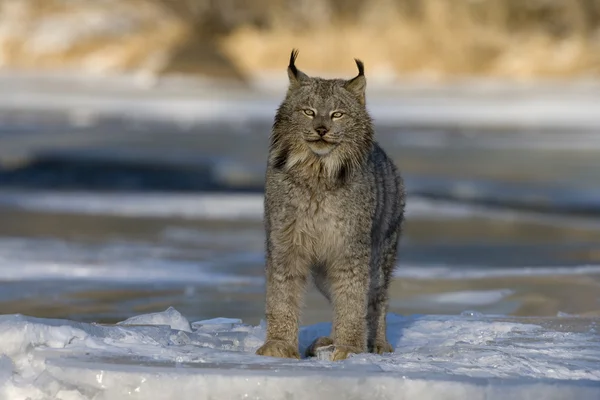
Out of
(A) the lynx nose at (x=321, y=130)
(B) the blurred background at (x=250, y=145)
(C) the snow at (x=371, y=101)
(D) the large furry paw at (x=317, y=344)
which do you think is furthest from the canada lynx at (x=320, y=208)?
(C) the snow at (x=371, y=101)

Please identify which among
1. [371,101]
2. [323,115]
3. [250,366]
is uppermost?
[371,101]

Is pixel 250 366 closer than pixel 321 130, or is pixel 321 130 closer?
pixel 250 366

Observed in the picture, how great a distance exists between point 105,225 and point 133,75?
25.8 meters

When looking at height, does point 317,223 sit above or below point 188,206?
below

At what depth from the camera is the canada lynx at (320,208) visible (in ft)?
16.6

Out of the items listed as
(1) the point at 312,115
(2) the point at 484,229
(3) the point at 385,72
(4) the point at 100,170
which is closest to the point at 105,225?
(2) the point at 484,229

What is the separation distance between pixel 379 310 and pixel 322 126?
101cm

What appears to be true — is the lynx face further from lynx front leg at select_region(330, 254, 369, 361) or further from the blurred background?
the blurred background

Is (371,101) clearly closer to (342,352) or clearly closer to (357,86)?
(357,86)

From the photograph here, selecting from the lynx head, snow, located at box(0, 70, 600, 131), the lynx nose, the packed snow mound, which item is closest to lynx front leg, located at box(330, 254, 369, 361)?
the packed snow mound

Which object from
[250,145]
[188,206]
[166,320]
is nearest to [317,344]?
[166,320]

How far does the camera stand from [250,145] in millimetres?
19906

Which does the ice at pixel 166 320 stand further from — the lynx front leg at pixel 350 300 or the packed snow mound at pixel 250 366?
the lynx front leg at pixel 350 300

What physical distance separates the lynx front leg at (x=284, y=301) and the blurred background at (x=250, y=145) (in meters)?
1.91
